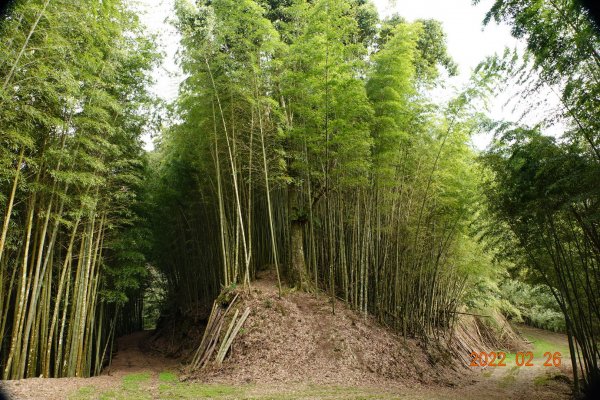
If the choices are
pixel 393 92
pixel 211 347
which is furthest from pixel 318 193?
pixel 211 347

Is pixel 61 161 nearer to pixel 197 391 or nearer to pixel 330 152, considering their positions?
pixel 197 391

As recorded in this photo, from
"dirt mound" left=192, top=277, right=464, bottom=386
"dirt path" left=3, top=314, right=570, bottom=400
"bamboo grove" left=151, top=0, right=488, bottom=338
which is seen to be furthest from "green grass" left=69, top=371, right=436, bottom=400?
"bamboo grove" left=151, top=0, right=488, bottom=338

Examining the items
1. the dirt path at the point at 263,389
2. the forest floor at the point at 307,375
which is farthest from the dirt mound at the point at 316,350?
the dirt path at the point at 263,389

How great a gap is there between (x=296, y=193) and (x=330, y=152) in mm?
1649

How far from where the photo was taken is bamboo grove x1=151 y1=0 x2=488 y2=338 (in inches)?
260

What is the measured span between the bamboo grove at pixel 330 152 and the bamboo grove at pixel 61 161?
1.40m

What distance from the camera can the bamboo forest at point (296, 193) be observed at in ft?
13.9

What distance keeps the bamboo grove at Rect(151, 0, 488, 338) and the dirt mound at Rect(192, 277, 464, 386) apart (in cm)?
56

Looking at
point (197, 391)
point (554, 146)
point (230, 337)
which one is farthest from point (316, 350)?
point (554, 146)

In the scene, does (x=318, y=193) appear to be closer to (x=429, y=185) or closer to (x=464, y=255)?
(x=429, y=185)

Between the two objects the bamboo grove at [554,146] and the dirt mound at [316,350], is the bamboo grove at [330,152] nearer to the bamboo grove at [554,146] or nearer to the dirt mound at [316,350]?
the dirt mound at [316,350]

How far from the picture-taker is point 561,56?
11.2ft

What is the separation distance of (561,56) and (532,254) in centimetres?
341

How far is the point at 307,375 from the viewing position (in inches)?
228
